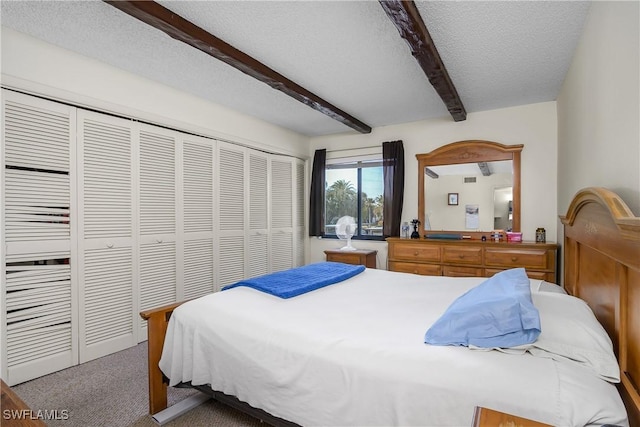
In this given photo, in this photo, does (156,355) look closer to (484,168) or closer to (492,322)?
(492,322)

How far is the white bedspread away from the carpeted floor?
31 cm

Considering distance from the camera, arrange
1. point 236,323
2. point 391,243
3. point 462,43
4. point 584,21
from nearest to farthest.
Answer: point 236,323 < point 584,21 < point 462,43 < point 391,243

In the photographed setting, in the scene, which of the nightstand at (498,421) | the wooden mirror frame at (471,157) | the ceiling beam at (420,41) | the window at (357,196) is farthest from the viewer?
the window at (357,196)

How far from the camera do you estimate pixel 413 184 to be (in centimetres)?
428

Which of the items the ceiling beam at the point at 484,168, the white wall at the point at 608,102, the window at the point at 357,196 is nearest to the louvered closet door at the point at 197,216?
the window at the point at 357,196

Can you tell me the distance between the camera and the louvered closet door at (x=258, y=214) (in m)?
4.15

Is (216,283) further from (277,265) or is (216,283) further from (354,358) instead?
(354,358)

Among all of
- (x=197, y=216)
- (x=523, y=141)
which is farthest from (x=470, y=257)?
(x=197, y=216)

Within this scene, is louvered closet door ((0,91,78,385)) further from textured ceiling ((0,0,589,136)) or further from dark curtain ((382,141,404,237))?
dark curtain ((382,141,404,237))

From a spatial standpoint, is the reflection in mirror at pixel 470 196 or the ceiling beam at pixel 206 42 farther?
the reflection in mirror at pixel 470 196

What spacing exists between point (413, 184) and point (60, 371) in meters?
4.05

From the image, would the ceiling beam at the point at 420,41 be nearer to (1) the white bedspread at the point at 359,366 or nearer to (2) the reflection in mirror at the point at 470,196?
(2) the reflection in mirror at the point at 470,196

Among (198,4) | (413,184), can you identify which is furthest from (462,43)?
(413,184)

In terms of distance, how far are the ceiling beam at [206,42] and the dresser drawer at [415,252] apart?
6.29 feet
